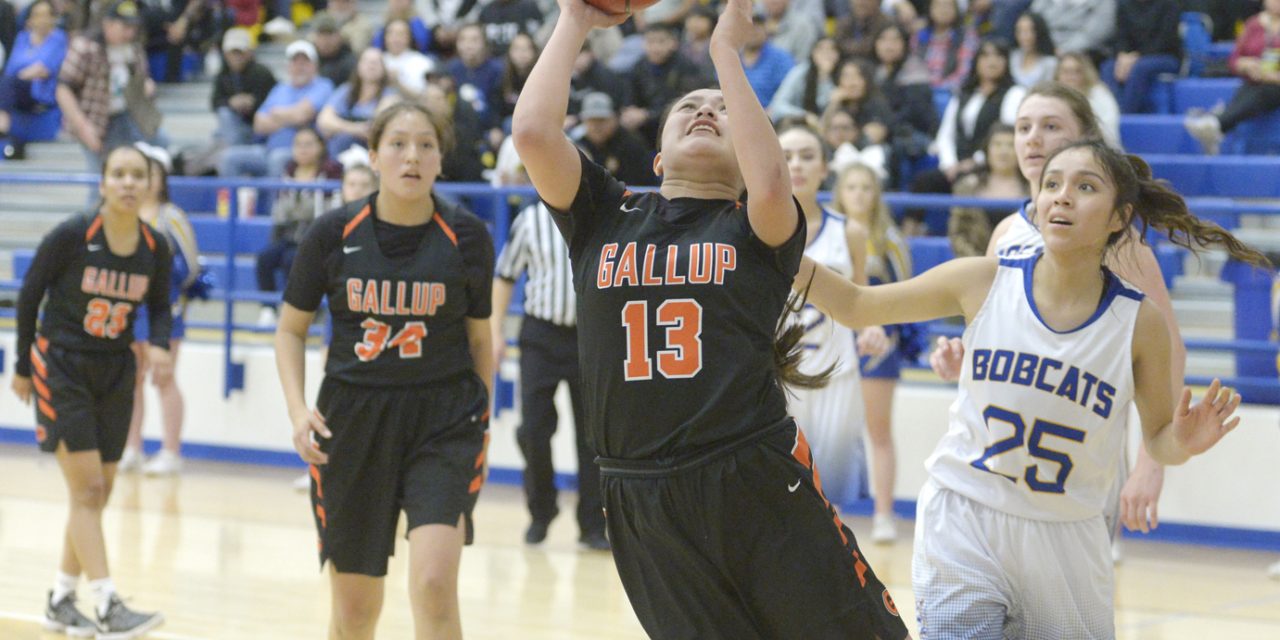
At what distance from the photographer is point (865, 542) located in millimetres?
7609

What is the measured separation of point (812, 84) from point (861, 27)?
686 mm

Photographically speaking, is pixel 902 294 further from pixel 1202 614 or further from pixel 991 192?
pixel 991 192

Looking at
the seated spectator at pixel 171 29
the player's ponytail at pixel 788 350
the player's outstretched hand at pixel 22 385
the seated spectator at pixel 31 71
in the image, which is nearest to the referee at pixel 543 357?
the player's outstretched hand at pixel 22 385

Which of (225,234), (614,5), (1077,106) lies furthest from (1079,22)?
(614,5)

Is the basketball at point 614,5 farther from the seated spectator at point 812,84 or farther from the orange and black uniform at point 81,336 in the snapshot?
the seated spectator at point 812,84

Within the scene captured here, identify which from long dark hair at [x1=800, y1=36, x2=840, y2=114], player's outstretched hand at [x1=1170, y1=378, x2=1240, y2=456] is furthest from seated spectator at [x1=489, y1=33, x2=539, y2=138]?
player's outstretched hand at [x1=1170, y1=378, x2=1240, y2=456]

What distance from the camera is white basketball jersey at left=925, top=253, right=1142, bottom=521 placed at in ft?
10.7

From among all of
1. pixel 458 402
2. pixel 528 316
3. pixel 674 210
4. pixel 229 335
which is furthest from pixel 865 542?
pixel 674 210

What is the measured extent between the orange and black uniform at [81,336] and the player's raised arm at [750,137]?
3725 mm

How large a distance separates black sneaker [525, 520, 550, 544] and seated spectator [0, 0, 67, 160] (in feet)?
25.9

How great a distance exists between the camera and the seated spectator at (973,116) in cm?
923

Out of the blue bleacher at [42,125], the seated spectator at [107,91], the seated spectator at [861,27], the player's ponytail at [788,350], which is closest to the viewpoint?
the player's ponytail at [788,350]

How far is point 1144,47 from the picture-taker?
33.1 feet

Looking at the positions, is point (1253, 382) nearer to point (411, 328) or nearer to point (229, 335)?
point (411, 328)
